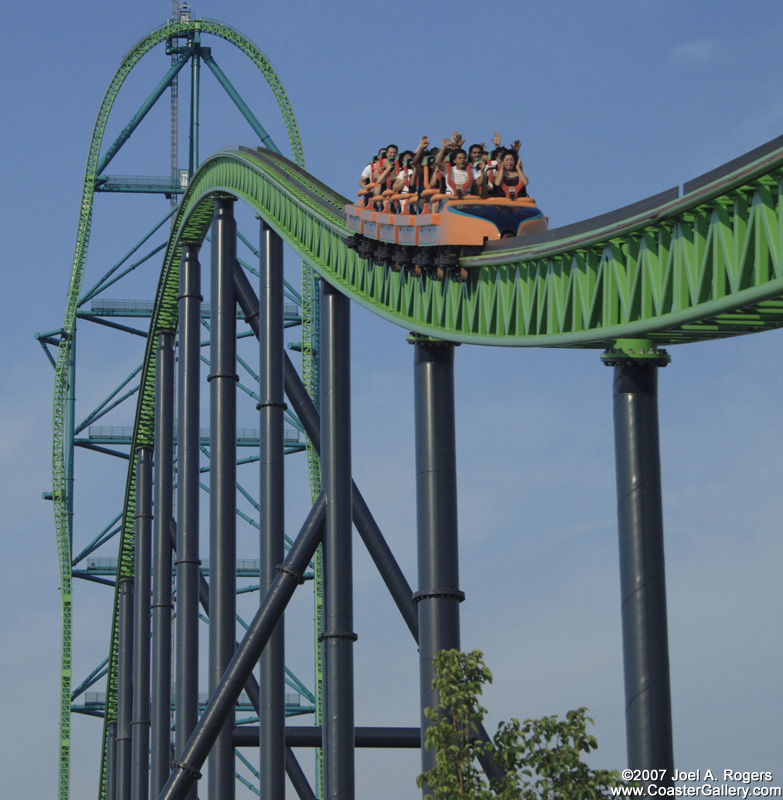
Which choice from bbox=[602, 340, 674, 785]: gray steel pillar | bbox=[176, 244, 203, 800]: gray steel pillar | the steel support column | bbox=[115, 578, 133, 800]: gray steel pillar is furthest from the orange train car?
Answer: the steel support column

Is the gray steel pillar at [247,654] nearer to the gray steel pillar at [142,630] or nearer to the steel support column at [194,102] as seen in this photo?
the gray steel pillar at [142,630]

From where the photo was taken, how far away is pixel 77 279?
136 feet

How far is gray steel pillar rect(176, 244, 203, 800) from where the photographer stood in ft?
75.6

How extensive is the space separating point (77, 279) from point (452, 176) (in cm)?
2749

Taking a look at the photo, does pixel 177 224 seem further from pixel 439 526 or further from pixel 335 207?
pixel 439 526

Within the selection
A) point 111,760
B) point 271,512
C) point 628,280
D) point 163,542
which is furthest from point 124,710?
point 628,280

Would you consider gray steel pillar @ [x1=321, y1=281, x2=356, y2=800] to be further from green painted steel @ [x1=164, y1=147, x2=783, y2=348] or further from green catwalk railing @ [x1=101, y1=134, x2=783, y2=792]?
green painted steel @ [x1=164, y1=147, x2=783, y2=348]

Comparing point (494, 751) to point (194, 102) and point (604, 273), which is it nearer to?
point (604, 273)

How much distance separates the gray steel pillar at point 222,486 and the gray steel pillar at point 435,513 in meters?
5.71

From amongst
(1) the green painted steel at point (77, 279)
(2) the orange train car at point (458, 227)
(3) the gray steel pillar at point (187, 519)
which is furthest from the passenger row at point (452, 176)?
(1) the green painted steel at point (77, 279)

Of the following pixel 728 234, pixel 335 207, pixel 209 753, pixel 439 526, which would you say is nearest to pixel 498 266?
pixel 439 526

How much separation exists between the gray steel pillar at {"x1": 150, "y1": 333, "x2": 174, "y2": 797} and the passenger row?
11616 mm

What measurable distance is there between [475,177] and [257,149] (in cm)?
806

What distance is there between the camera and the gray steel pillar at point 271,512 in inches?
758
